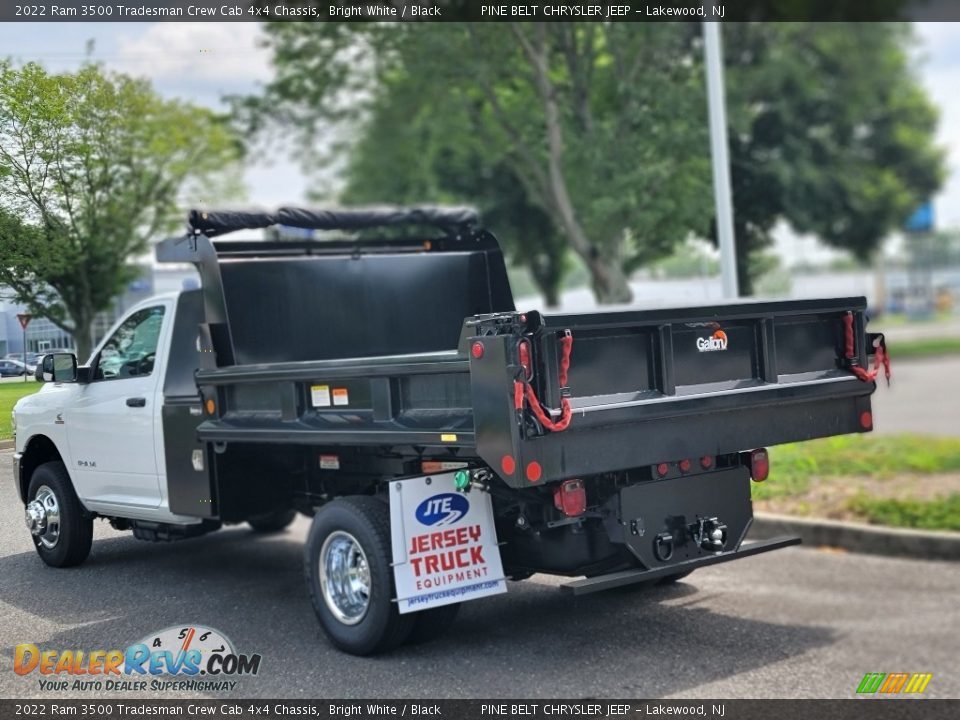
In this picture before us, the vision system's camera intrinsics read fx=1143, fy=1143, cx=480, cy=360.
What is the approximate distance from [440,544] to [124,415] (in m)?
2.19

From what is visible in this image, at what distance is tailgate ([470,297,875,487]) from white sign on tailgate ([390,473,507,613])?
754 millimetres

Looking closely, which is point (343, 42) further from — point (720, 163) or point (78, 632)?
point (78, 632)

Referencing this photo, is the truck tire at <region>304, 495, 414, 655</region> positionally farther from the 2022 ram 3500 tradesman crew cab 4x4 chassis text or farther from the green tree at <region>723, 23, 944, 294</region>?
the green tree at <region>723, 23, 944, 294</region>

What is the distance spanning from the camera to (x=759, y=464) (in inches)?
241

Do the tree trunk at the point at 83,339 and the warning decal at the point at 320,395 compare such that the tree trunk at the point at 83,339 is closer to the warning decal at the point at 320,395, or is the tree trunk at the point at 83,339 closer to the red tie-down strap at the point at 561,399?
the warning decal at the point at 320,395

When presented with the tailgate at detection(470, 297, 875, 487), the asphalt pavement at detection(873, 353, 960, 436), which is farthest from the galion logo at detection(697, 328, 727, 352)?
the asphalt pavement at detection(873, 353, 960, 436)

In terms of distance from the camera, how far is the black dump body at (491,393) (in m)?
4.86

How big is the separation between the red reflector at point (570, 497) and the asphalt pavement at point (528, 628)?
83 centimetres

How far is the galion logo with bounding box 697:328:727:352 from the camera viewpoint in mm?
5502

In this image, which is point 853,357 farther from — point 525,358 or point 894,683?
point 525,358

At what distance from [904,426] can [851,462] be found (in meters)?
5.91

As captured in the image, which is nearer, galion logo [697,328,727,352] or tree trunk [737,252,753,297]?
galion logo [697,328,727,352]

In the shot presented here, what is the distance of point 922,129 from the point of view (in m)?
25.6

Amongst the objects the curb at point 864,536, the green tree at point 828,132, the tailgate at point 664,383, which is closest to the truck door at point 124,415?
the tailgate at point 664,383
